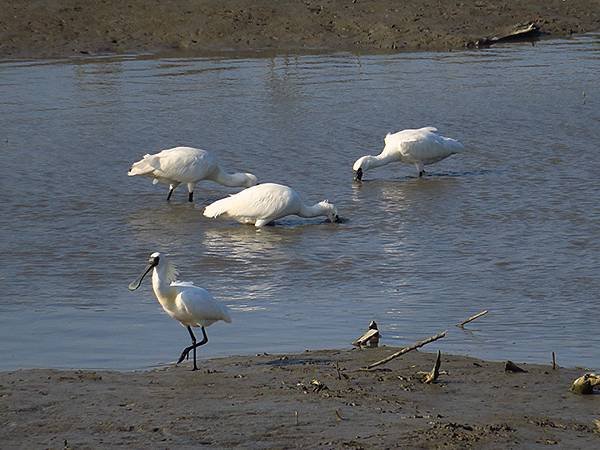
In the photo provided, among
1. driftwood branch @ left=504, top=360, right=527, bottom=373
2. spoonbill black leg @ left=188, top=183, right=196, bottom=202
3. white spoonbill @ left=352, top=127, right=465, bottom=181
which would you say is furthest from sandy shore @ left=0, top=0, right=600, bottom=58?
driftwood branch @ left=504, top=360, right=527, bottom=373

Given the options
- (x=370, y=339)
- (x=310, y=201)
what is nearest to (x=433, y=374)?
(x=370, y=339)

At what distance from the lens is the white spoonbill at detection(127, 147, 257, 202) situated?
12.9 metres

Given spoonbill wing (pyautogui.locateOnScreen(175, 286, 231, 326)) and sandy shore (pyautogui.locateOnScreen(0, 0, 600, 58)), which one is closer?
spoonbill wing (pyautogui.locateOnScreen(175, 286, 231, 326))

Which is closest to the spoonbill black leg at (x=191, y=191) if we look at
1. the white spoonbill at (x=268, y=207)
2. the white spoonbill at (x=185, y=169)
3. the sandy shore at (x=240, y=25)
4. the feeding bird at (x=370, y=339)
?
the white spoonbill at (x=185, y=169)

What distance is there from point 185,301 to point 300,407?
1.54 metres

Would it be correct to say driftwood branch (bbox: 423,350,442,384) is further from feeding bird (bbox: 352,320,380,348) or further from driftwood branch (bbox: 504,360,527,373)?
feeding bird (bbox: 352,320,380,348)

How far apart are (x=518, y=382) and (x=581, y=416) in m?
0.63

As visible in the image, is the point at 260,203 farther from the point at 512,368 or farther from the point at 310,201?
the point at 512,368

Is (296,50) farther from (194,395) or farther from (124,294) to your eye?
(194,395)

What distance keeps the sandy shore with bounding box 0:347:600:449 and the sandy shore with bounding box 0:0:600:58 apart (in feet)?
52.7

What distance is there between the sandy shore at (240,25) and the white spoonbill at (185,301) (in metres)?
15.1

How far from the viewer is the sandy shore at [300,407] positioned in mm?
5898

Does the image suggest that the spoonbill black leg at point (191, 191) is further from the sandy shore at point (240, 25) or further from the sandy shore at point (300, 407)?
the sandy shore at point (240, 25)

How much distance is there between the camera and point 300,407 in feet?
20.8
